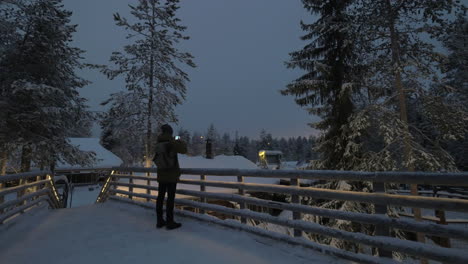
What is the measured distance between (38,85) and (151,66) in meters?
9.29

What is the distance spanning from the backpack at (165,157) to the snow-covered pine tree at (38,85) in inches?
411

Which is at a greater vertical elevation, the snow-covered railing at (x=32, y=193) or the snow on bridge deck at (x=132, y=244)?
the snow-covered railing at (x=32, y=193)

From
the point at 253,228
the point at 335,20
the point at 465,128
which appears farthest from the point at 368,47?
the point at 253,228

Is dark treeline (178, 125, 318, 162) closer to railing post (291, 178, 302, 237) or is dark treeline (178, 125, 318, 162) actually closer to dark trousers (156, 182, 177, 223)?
dark trousers (156, 182, 177, 223)

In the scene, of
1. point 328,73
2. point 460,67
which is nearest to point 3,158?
point 328,73

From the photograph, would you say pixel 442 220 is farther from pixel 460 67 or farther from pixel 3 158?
pixel 460 67

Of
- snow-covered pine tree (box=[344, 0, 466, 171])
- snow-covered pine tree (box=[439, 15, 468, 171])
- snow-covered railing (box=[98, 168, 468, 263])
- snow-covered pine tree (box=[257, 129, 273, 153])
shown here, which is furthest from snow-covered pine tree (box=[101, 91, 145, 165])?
snow-covered pine tree (box=[257, 129, 273, 153])

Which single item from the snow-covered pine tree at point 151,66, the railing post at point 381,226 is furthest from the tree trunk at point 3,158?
the railing post at point 381,226

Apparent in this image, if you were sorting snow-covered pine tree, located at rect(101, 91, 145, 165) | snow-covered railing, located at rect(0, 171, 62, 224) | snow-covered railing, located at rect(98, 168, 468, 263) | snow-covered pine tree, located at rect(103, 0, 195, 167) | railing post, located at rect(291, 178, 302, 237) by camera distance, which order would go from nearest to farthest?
snow-covered railing, located at rect(98, 168, 468, 263) < railing post, located at rect(291, 178, 302, 237) < snow-covered railing, located at rect(0, 171, 62, 224) < snow-covered pine tree, located at rect(101, 91, 145, 165) < snow-covered pine tree, located at rect(103, 0, 195, 167)

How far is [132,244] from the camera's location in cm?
493

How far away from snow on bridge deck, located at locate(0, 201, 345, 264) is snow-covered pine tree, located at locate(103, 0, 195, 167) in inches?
575

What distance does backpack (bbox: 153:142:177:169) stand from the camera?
6.07 m

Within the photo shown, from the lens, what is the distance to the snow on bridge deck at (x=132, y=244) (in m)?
4.13

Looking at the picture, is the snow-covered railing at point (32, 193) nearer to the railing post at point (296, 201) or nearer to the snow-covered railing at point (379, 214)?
the snow-covered railing at point (379, 214)
